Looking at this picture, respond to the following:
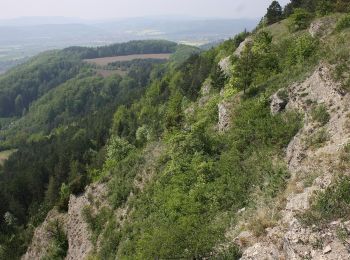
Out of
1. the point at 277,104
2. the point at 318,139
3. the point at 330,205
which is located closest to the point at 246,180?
the point at 318,139

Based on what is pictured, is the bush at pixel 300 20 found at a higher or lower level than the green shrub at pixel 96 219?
higher

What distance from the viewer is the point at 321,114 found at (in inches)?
948

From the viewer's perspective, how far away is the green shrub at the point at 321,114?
929 inches

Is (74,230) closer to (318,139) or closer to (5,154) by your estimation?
(318,139)

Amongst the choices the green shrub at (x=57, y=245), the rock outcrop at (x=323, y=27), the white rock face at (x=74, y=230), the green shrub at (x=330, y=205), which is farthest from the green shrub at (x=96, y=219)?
the rock outcrop at (x=323, y=27)

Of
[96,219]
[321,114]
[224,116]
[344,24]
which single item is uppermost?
[344,24]

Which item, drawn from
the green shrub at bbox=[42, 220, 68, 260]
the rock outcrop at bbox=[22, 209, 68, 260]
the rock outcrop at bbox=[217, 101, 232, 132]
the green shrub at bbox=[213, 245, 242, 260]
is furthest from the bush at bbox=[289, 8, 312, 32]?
the green shrub at bbox=[213, 245, 242, 260]

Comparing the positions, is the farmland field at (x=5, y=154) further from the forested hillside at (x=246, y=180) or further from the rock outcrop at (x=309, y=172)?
the rock outcrop at (x=309, y=172)

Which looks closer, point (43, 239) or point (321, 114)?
point (321, 114)

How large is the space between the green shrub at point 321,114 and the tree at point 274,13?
49.4 metres

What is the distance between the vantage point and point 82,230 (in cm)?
3644

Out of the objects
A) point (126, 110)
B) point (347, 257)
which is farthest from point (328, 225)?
point (126, 110)

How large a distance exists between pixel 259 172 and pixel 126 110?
309ft

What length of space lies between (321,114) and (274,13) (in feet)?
170
